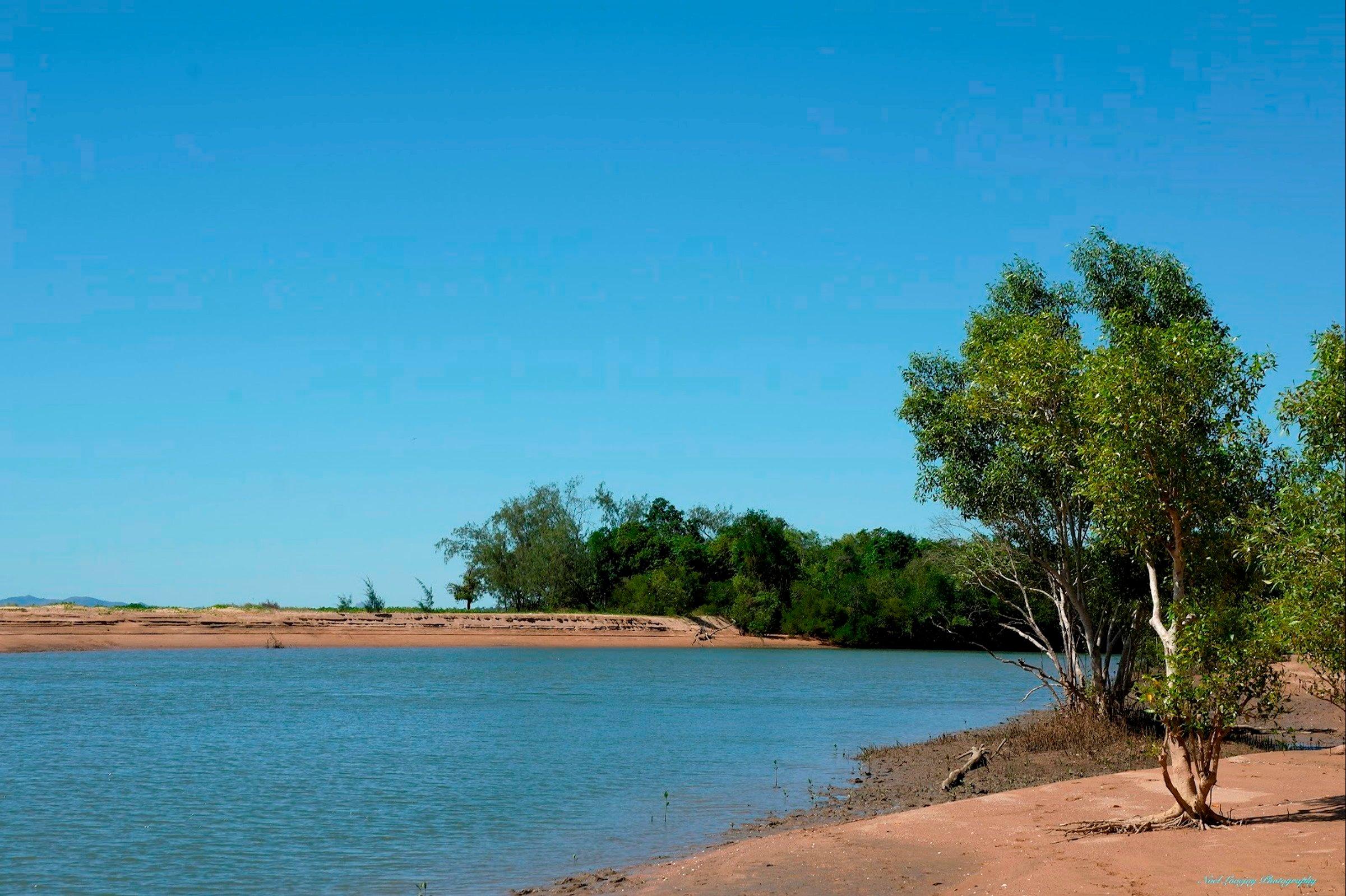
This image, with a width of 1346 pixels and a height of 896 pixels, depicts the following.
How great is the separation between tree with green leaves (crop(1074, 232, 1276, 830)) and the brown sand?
75.0m

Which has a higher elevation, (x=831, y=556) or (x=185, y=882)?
(x=831, y=556)

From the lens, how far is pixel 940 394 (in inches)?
1062

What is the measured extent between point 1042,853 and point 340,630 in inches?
3111

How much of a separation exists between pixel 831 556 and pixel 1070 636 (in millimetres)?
80839

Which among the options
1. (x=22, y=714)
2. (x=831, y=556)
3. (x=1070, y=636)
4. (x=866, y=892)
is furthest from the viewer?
(x=831, y=556)

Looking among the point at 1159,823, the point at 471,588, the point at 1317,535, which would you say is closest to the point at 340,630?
the point at 471,588

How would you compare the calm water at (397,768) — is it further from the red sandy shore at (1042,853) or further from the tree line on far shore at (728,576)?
the tree line on far shore at (728,576)

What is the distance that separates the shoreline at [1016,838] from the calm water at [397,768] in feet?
5.34

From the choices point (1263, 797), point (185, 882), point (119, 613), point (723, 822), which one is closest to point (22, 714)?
point (185, 882)

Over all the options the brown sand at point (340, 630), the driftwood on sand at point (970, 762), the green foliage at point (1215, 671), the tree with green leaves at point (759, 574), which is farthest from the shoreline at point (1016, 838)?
the tree with green leaves at point (759, 574)

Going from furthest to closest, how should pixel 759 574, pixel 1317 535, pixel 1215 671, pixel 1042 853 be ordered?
pixel 759 574, pixel 1042 853, pixel 1215 671, pixel 1317 535

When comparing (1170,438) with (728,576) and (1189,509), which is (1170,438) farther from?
(728,576)

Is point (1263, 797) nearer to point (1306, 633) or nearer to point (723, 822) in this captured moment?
point (1306, 633)

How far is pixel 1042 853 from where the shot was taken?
14.7 m
